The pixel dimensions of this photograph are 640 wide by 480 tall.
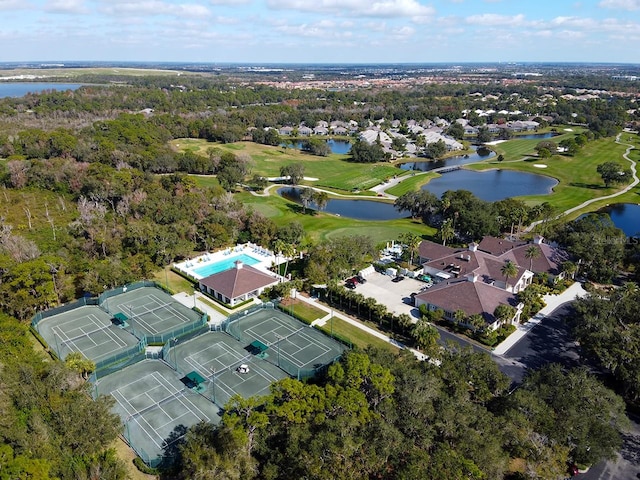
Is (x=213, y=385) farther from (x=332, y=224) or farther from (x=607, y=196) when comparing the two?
(x=607, y=196)

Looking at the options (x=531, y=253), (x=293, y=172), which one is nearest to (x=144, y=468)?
(x=531, y=253)

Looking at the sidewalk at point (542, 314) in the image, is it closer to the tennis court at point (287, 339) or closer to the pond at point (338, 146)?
the tennis court at point (287, 339)

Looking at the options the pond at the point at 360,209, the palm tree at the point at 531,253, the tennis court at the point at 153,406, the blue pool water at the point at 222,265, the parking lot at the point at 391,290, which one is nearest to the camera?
the tennis court at the point at 153,406

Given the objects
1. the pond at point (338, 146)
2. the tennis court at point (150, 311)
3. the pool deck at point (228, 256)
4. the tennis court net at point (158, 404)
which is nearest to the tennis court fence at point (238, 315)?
the tennis court at point (150, 311)

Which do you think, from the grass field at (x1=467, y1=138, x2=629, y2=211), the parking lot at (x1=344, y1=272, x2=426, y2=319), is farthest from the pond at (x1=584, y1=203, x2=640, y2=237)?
the parking lot at (x1=344, y1=272, x2=426, y2=319)

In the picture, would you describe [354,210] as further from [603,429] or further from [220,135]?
[220,135]

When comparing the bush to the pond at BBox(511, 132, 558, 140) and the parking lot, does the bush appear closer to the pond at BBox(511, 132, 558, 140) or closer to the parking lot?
the parking lot
